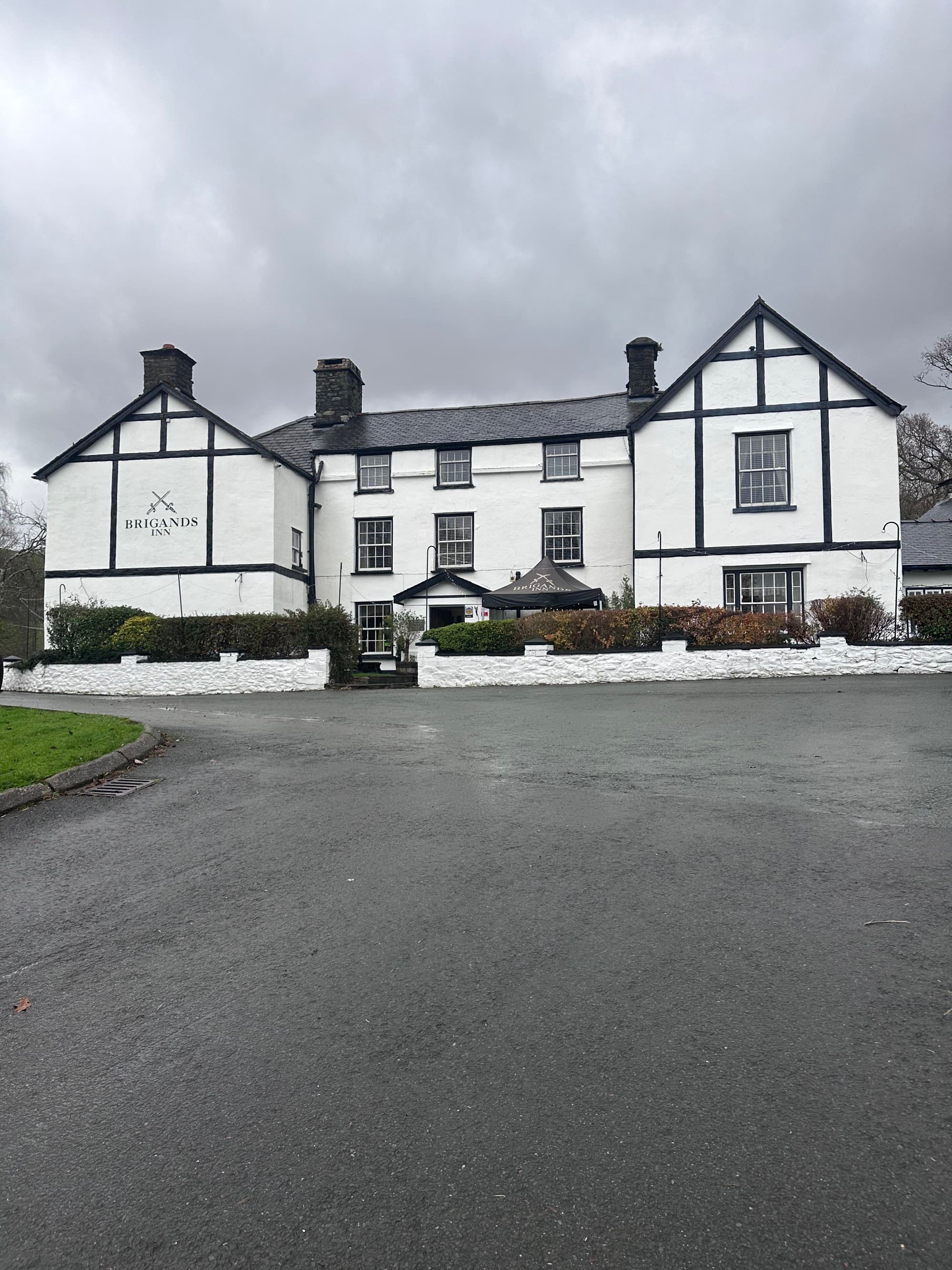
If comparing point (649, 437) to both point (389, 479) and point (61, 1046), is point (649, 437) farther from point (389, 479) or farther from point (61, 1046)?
point (61, 1046)

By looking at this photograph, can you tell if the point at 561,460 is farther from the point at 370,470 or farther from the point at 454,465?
the point at 370,470

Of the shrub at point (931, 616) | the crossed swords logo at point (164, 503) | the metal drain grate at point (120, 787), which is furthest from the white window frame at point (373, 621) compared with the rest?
the metal drain grate at point (120, 787)

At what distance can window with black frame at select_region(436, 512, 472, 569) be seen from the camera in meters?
31.5

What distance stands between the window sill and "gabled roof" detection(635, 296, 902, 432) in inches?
145

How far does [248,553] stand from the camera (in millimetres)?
29844

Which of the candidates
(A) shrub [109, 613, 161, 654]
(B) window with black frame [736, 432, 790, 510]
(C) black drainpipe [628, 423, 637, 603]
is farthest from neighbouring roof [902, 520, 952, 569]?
(A) shrub [109, 613, 161, 654]

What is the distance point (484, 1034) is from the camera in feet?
11.2

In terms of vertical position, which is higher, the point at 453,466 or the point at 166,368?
the point at 166,368

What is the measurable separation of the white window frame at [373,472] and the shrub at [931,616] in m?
17.7

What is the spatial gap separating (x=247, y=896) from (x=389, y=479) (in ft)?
91.6

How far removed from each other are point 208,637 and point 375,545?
Result: 942 centimetres

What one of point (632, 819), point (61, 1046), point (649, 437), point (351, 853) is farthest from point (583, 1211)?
point (649, 437)

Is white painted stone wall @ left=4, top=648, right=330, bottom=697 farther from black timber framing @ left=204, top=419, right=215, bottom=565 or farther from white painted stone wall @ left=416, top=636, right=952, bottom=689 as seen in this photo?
black timber framing @ left=204, top=419, right=215, bottom=565

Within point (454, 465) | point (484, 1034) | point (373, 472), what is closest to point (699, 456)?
point (454, 465)
